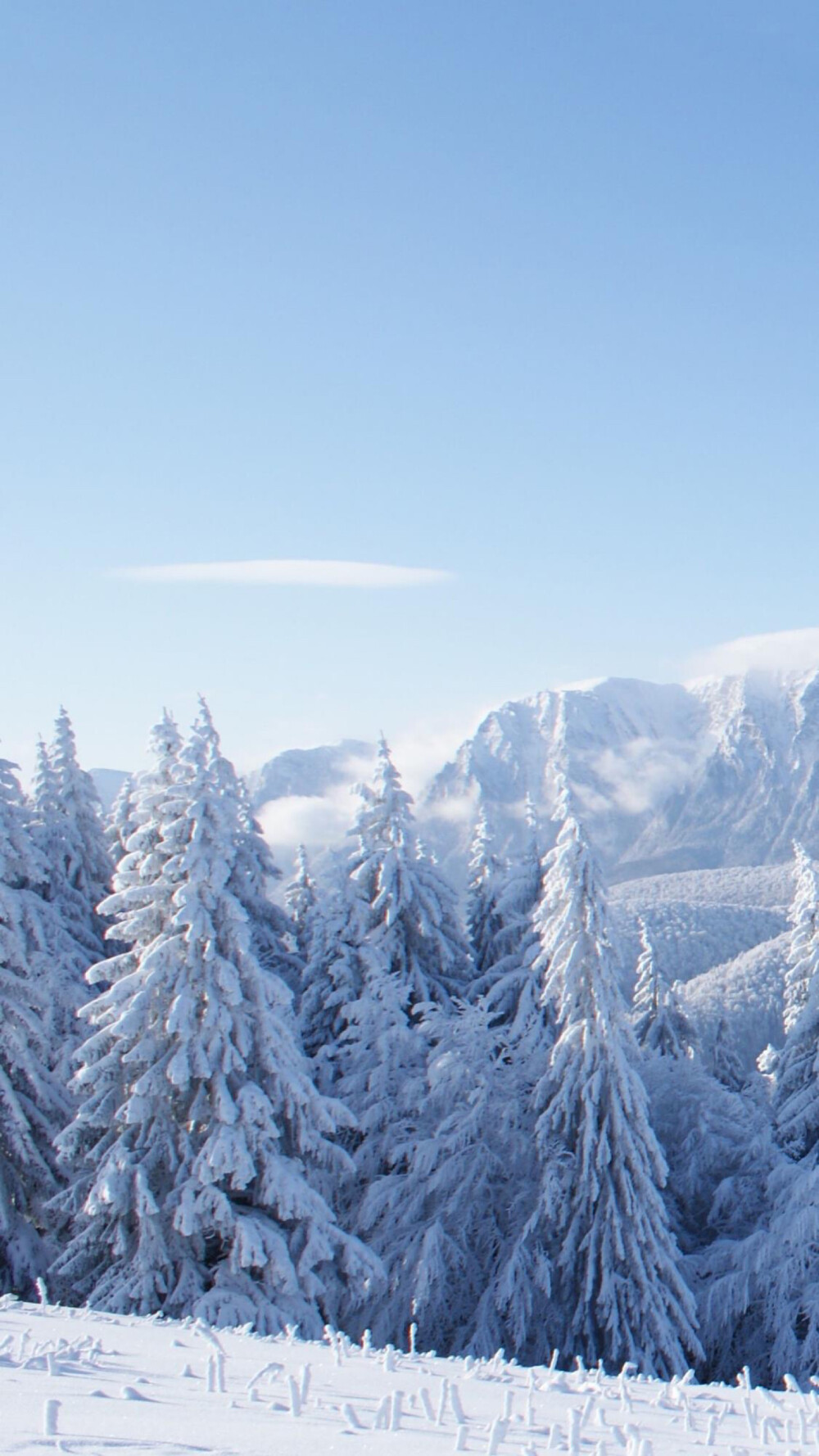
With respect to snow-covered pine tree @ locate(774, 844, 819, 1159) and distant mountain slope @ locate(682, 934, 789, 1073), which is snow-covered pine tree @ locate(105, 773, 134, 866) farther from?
distant mountain slope @ locate(682, 934, 789, 1073)

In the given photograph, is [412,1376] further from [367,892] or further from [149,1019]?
[367,892]

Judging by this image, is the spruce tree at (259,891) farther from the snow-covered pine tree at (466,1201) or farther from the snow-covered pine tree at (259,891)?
the snow-covered pine tree at (466,1201)

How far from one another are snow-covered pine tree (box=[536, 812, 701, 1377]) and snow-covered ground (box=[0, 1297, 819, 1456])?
1133cm

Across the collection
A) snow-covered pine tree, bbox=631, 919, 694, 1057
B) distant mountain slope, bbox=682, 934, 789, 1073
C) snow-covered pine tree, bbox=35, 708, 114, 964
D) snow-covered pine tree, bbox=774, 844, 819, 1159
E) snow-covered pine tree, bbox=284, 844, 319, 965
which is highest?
snow-covered pine tree, bbox=35, 708, 114, 964

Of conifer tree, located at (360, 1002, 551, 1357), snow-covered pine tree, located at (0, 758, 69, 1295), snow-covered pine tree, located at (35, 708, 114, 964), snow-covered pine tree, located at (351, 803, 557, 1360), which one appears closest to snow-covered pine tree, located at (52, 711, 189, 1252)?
snow-covered pine tree, located at (0, 758, 69, 1295)

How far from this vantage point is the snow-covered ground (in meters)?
4.38

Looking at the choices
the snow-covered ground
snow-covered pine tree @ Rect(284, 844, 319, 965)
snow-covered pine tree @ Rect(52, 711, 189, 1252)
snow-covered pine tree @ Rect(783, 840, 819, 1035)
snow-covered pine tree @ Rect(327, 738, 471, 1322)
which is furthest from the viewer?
snow-covered pine tree @ Rect(284, 844, 319, 965)

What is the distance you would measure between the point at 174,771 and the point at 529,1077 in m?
9.35

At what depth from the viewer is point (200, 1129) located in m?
14.6

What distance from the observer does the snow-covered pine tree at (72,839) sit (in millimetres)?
26094

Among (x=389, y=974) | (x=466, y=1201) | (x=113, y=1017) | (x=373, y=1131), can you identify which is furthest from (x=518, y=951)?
(x=113, y=1017)

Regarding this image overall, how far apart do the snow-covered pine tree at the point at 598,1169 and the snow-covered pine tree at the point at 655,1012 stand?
16.4m

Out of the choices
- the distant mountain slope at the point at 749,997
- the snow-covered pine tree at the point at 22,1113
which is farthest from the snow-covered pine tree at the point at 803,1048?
the distant mountain slope at the point at 749,997

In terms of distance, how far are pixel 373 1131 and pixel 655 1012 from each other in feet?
56.1
